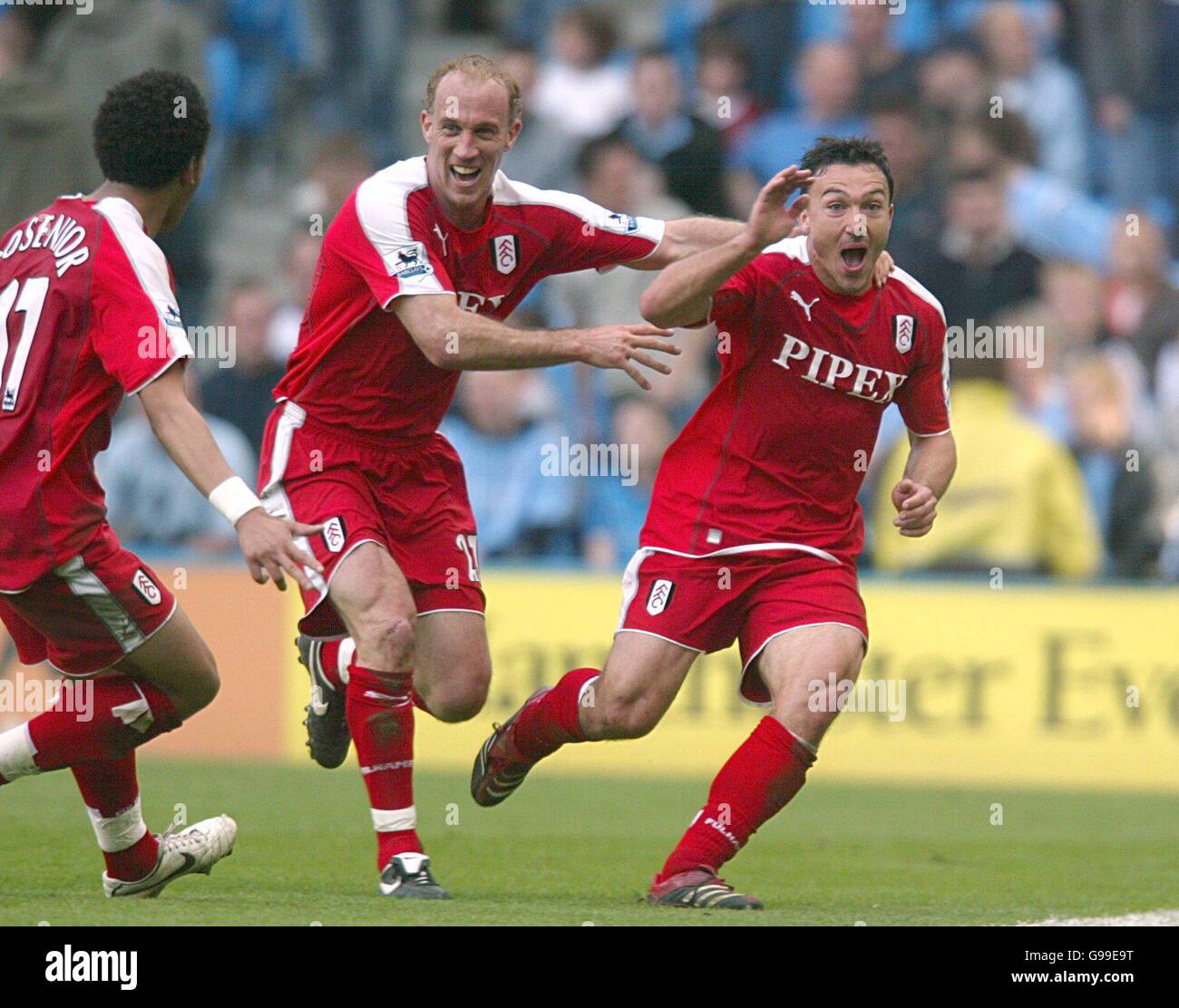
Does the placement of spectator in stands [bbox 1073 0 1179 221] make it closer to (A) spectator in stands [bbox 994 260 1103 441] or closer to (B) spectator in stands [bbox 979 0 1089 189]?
(B) spectator in stands [bbox 979 0 1089 189]

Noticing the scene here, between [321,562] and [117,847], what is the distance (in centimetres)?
113

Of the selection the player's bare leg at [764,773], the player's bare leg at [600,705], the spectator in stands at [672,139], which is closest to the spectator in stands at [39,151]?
the spectator in stands at [672,139]

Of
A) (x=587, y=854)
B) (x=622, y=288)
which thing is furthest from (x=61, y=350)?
(x=622, y=288)

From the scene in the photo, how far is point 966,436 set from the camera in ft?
38.5

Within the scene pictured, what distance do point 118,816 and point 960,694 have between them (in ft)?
20.1

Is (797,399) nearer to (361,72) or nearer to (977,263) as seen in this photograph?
(977,263)

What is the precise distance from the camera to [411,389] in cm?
679

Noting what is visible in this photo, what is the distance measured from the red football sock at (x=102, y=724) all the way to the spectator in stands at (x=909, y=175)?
7.72m

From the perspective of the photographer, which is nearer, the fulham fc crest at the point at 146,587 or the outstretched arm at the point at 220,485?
the outstretched arm at the point at 220,485

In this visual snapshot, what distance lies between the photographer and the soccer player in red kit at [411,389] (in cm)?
631

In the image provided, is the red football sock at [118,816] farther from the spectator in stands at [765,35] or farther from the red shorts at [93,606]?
the spectator in stands at [765,35]

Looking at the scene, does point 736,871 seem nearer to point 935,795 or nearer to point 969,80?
point 935,795

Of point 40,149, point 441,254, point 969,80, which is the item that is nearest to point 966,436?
point 969,80

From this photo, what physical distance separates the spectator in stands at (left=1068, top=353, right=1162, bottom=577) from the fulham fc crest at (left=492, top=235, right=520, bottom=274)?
20.6 ft
